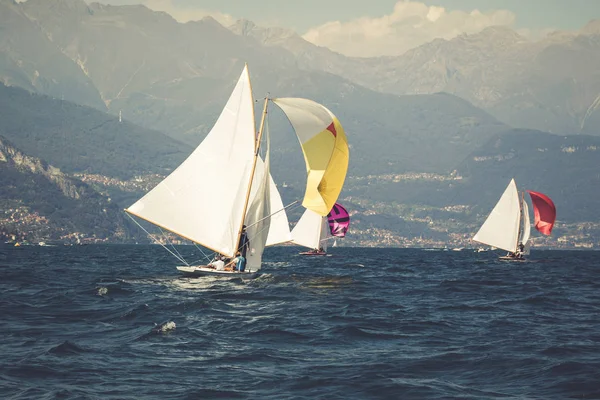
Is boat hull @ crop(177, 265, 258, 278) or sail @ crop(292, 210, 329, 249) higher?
sail @ crop(292, 210, 329, 249)

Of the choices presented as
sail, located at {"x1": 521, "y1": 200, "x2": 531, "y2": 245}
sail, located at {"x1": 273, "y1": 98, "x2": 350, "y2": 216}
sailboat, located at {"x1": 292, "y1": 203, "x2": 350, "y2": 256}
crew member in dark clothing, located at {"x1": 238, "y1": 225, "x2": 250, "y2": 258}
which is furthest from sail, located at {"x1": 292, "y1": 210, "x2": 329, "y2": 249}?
sail, located at {"x1": 273, "y1": 98, "x2": 350, "y2": 216}

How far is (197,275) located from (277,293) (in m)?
8.32

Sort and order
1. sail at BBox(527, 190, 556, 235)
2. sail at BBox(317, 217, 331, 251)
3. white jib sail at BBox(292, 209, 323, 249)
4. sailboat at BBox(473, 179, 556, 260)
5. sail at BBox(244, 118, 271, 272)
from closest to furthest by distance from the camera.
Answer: sail at BBox(244, 118, 271, 272)
sailboat at BBox(473, 179, 556, 260)
sail at BBox(527, 190, 556, 235)
white jib sail at BBox(292, 209, 323, 249)
sail at BBox(317, 217, 331, 251)

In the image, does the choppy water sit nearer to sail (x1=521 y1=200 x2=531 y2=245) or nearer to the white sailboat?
the white sailboat

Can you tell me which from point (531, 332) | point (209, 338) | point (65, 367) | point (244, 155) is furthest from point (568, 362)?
point (244, 155)

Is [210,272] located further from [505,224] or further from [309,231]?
[505,224]

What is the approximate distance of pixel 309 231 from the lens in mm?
143750

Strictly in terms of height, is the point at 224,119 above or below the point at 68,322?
above

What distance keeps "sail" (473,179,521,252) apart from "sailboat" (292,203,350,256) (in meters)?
22.6

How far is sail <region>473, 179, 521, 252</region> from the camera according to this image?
438 feet

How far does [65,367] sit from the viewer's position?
28.0 metres

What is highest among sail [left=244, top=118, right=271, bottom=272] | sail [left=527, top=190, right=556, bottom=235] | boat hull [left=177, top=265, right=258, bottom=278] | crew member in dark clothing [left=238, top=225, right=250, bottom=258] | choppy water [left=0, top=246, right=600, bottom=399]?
sail [left=527, top=190, right=556, bottom=235]

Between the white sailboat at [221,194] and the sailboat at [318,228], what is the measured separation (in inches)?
3017

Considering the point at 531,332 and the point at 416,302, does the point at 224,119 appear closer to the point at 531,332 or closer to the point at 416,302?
the point at 416,302
